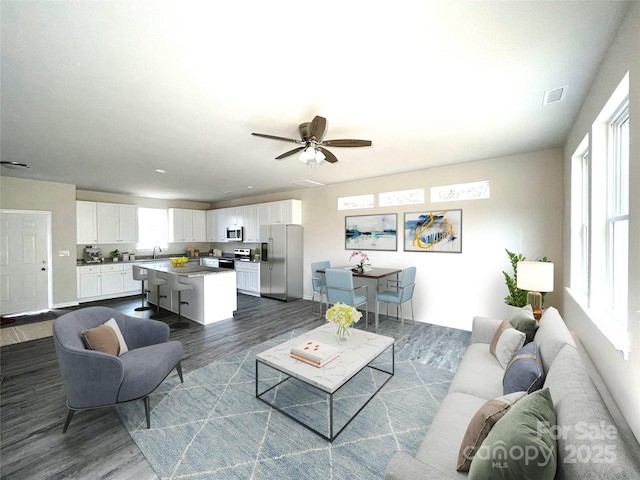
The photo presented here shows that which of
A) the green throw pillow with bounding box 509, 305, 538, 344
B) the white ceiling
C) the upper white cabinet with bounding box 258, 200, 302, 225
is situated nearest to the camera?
the white ceiling

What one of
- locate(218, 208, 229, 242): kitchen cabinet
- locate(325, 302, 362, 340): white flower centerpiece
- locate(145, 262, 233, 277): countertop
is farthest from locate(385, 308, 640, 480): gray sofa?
locate(218, 208, 229, 242): kitchen cabinet

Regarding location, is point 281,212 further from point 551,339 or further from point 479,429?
point 479,429

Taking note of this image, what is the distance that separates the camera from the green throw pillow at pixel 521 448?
842 mm

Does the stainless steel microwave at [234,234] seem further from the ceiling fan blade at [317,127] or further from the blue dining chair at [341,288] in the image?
the ceiling fan blade at [317,127]

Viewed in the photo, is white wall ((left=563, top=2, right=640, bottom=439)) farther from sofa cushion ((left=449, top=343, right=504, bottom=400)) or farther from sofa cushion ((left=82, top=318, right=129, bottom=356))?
sofa cushion ((left=82, top=318, right=129, bottom=356))

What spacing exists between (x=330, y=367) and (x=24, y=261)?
21.4 ft

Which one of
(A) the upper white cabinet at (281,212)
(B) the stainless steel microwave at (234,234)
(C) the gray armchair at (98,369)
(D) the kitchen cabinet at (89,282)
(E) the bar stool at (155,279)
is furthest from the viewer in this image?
(B) the stainless steel microwave at (234,234)

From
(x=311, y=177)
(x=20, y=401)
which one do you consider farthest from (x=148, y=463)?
(x=311, y=177)

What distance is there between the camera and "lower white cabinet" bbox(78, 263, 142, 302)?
5.92m

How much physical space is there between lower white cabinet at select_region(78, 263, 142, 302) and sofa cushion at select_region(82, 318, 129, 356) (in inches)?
192

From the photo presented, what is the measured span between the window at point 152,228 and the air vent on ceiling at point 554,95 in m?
8.33

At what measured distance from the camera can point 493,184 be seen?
3979 mm

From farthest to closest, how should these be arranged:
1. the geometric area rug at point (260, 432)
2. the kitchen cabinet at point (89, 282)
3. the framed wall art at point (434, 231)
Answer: the kitchen cabinet at point (89, 282) < the framed wall art at point (434, 231) < the geometric area rug at point (260, 432)

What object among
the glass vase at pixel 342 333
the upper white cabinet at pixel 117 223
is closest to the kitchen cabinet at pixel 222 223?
the upper white cabinet at pixel 117 223
